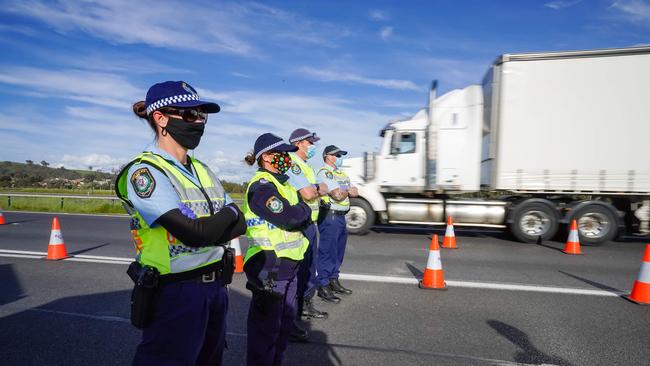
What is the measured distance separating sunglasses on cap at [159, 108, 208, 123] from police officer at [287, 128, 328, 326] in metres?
1.57

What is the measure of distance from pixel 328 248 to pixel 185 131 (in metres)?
3.28

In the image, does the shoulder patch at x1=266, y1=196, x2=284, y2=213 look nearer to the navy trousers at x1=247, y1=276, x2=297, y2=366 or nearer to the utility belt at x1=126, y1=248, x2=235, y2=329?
the navy trousers at x1=247, y1=276, x2=297, y2=366

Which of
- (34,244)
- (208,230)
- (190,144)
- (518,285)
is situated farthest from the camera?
(34,244)

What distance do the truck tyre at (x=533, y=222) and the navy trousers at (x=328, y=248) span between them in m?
6.37

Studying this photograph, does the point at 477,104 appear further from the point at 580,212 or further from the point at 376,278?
the point at 376,278

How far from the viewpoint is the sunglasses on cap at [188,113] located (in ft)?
6.47

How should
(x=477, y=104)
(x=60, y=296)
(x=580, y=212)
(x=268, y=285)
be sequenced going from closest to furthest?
(x=268, y=285) < (x=60, y=296) < (x=580, y=212) < (x=477, y=104)

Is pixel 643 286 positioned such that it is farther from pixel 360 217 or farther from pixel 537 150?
pixel 360 217

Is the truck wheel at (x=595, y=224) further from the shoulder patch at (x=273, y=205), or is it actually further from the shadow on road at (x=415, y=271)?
the shoulder patch at (x=273, y=205)

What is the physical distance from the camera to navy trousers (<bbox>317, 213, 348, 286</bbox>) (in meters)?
5.03

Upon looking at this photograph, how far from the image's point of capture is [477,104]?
10.5 meters

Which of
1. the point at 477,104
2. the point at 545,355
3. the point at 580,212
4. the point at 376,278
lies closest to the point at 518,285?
the point at 376,278

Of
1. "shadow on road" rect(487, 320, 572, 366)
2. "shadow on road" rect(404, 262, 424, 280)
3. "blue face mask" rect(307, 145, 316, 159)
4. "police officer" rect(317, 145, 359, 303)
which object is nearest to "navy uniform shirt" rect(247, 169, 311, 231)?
Answer: "blue face mask" rect(307, 145, 316, 159)

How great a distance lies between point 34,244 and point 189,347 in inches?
355
